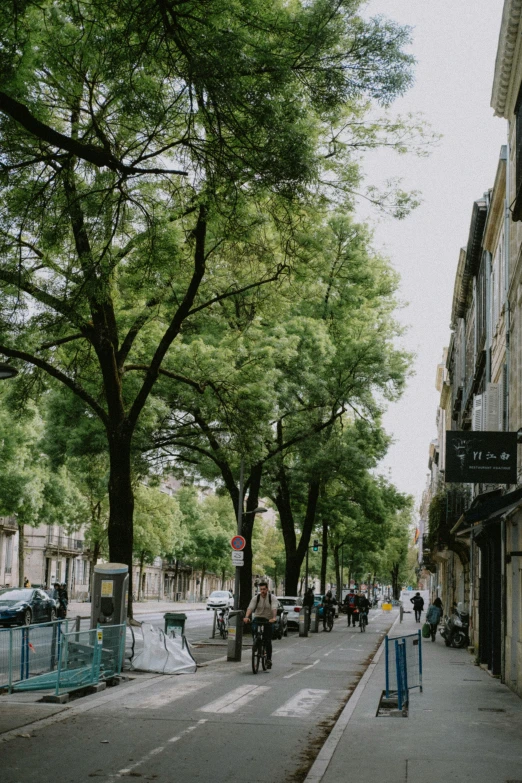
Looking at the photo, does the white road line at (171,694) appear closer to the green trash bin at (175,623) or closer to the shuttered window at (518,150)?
the green trash bin at (175,623)

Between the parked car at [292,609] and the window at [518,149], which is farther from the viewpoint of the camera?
the parked car at [292,609]

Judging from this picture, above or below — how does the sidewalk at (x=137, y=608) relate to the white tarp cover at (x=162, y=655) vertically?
below

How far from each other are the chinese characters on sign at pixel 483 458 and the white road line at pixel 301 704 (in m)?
4.22

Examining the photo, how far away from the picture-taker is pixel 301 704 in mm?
13914

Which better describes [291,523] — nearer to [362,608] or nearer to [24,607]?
[362,608]

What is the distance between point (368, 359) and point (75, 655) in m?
19.3

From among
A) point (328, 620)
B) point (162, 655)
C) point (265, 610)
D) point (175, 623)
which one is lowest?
point (328, 620)

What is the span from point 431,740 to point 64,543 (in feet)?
213

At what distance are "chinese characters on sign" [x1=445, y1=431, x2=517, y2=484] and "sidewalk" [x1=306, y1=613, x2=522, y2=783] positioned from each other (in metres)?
3.58

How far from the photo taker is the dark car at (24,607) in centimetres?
2942

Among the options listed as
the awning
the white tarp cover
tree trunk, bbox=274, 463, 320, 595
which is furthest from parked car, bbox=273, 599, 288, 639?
the awning

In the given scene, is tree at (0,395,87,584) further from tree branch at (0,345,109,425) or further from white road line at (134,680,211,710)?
white road line at (134,680,211,710)

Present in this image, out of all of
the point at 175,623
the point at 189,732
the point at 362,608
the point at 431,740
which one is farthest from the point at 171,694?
the point at 362,608

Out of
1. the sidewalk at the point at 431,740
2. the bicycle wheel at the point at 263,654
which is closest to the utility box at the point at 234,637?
the bicycle wheel at the point at 263,654
